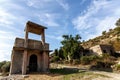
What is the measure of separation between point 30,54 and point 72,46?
18925mm

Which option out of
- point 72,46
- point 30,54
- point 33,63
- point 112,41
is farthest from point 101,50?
point 30,54

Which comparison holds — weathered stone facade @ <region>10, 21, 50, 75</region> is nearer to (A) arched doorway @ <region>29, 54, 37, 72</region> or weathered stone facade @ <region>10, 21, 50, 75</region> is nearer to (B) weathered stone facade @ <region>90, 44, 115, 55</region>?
(A) arched doorway @ <region>29, 54, 37, 72</region>

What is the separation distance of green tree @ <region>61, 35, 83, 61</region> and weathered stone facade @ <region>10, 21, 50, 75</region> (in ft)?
53.0

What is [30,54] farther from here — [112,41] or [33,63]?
[112,41]

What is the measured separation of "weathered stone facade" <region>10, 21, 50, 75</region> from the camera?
17.5 meters

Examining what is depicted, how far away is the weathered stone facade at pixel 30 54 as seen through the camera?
57.4ft

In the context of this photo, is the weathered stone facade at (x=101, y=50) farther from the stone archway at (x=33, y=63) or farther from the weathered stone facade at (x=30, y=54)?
the stone archway at (x=33, y=63)

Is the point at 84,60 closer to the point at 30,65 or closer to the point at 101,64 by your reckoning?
the point at 101,64

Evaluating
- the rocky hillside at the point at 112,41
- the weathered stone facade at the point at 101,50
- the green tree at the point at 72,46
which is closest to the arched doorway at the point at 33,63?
the green tree at the point at 72,46

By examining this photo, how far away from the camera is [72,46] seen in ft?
119

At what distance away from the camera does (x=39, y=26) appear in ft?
67.0

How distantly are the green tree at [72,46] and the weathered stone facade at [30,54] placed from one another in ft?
53.0

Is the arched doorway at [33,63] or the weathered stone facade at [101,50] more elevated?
the weathered stone facade at [101,50]

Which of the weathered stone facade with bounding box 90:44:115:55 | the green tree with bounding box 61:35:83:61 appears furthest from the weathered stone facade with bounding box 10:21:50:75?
the weathered stone facade with bounding box 90:44:115:55
